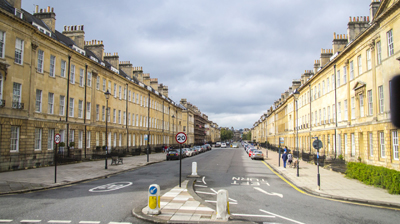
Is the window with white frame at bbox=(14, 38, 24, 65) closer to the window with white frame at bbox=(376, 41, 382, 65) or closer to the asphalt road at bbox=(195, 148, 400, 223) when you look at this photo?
the asphalt road at bbox=(195, 148, 400, 223)

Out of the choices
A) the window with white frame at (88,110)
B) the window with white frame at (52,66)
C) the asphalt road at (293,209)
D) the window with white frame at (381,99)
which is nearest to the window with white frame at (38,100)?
the window with white frame at (52,66)

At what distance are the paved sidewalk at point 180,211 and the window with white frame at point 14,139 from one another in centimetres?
1684

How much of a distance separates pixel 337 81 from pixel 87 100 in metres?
30.0

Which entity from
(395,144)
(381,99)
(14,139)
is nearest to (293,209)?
(395,144)

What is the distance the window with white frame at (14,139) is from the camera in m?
21.7

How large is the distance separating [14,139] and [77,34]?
17890mm

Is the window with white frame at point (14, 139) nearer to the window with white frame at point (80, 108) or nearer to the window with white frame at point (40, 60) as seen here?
the window with white frame at point (40, 60)

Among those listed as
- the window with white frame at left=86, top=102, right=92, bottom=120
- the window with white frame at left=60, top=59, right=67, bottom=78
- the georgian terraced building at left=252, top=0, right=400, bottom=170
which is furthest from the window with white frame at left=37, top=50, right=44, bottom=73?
the georgian terraced building at left=252, top=0, right=400, bottom=170

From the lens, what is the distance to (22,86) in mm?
22781

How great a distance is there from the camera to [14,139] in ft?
71.8

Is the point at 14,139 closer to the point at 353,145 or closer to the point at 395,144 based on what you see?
the point at 395,144

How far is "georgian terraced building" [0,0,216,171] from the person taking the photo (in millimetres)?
21391

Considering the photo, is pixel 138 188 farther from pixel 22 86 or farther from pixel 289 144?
pixel 289 144

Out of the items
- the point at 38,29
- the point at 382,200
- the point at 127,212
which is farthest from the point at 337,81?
the point at 38,29
